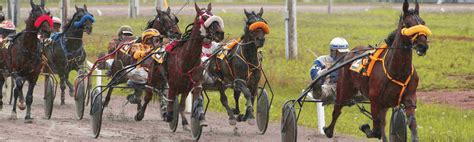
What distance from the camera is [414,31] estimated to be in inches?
458

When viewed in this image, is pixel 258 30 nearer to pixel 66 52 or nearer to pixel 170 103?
Answer: pixel 170 103

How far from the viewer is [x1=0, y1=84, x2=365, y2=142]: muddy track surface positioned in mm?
15570

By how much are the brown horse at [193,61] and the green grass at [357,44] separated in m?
2.64

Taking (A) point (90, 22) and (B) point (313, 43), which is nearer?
(A) point (90, 22)

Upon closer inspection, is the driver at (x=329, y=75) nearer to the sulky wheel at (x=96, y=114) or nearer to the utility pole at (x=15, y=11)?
the sulky wheel at (x=96, y=114)

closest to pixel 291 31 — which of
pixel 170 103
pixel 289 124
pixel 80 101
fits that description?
pixel 80 101

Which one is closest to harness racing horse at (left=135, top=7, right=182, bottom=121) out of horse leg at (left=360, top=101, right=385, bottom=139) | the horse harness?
the horse harness

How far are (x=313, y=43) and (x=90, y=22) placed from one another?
16.6 meters

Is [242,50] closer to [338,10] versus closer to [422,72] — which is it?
[422,72]

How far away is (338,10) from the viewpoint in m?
57.2

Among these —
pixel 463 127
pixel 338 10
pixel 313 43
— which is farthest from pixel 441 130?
pixel 338 10

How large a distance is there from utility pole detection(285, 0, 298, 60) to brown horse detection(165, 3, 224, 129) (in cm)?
1518

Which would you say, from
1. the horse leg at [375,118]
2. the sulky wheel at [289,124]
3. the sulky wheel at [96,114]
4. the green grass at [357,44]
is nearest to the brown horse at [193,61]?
the sulky wheel at [96,114]

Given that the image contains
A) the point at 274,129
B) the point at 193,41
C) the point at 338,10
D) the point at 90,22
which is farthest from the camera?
the point at 338,10
